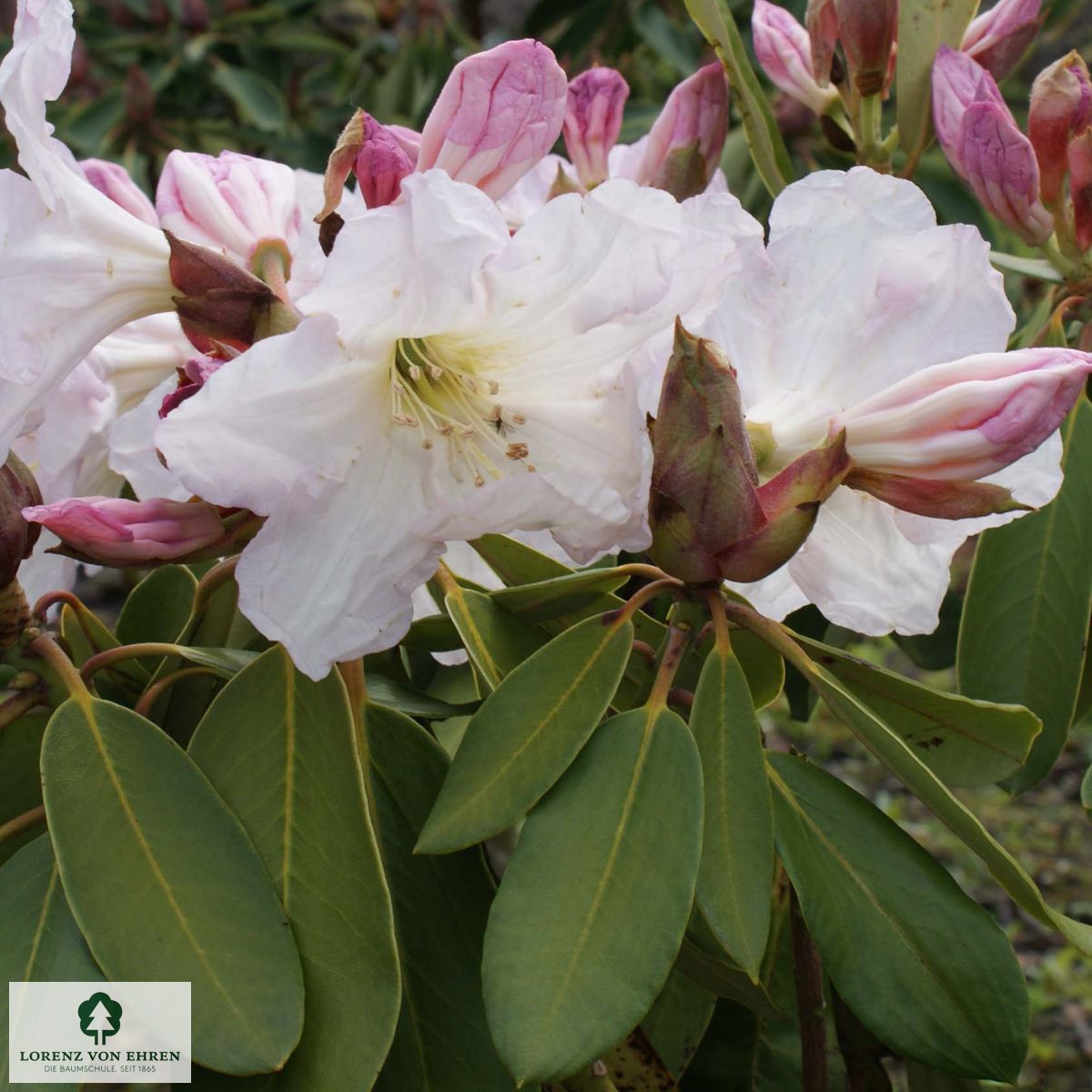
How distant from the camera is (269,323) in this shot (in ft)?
2.15

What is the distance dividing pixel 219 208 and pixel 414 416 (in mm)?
158

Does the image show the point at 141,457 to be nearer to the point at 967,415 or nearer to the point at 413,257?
the point at 413,257

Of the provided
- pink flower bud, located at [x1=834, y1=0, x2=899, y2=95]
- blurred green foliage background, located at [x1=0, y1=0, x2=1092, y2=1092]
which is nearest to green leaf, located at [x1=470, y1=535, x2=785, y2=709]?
pink flower bud, located at [x1=834, y1=0, x2=899, y2=95]

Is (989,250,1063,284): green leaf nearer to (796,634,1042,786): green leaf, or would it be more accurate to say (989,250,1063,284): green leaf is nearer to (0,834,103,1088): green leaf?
(796,634,1042,786): green leaf

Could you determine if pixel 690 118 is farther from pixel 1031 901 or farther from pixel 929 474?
pixel 1031 901

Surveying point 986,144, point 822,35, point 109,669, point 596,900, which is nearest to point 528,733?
point 596,900

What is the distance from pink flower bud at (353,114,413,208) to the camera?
68 centimetres

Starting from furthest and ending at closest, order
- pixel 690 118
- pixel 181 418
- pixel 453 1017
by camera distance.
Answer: pixel 690 118
pixel 453 1017
pixel 181 418

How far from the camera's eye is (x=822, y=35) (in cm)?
100

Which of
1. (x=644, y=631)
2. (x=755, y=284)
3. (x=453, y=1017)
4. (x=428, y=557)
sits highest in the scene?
(x=755, y=284)

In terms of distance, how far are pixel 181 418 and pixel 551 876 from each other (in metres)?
0.26

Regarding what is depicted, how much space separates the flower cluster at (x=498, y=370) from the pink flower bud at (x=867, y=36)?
0.95 feet

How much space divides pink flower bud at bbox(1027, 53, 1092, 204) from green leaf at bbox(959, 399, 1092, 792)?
0.17 m

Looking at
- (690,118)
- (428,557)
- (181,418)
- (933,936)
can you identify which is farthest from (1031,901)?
(690,118)
